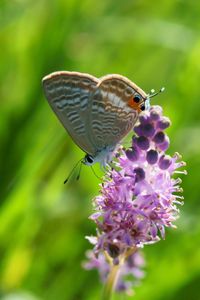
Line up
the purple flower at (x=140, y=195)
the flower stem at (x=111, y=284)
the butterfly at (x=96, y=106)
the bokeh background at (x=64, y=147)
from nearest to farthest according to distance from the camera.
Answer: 1. the purple flower at (x=140, y=195)
2. the flower stem at (x=111, y=284)
3. the butterfly at (x=96, y=106)
4. the bokeh background at (x=64, y=147)

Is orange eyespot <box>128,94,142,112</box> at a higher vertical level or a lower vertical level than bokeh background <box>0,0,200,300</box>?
higher

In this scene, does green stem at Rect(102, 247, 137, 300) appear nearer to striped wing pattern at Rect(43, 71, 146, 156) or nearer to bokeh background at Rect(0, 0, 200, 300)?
striped wing pattern at Rect(43, 71, 146, 156)

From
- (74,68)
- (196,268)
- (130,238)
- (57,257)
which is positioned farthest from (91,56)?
(130,238)

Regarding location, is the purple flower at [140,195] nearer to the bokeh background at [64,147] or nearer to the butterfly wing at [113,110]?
the butterfly wing at [113,110]

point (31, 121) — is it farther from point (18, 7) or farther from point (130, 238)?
point (130, 238)

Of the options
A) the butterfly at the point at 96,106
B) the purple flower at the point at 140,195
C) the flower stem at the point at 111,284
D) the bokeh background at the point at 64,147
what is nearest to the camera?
the purple flower at the point at 140,195

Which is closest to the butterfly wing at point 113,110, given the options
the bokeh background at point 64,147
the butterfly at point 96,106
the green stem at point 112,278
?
the butterfly at point 96,106

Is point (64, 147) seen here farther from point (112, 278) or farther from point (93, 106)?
point (112, 278)

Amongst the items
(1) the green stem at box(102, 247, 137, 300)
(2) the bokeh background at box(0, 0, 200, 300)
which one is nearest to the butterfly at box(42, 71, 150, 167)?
(1) the green stem at box(102, 247, 137, 300)
